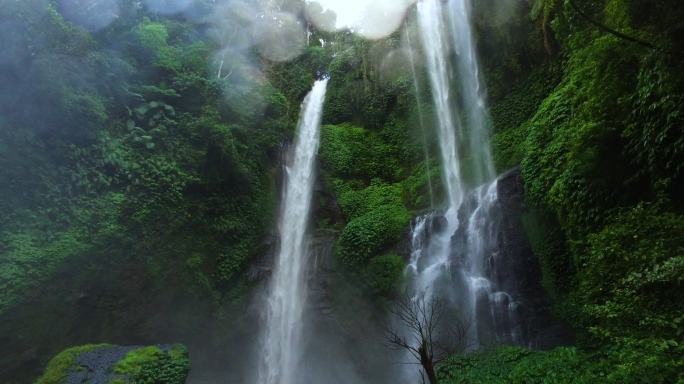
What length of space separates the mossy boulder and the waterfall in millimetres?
5475

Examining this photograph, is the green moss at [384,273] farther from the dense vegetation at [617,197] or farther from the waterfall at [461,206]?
the dense vegetation at [617,197]

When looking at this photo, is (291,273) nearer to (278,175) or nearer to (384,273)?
(384,273)

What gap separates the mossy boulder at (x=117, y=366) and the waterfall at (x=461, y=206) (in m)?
5.47

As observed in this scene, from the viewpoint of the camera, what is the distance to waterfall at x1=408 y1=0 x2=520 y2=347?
9.88m

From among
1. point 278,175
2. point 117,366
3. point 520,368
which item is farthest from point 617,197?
point 278,175

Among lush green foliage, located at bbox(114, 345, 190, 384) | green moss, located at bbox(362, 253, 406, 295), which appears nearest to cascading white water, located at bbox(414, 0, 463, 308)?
green moss, located at bbox(362, 253, 406, 295)

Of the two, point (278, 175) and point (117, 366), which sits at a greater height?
point (278, 175)

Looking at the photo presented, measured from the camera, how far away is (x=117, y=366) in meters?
7.97

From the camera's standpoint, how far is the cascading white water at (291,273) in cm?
1331

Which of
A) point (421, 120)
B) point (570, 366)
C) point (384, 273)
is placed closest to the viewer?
point (570, 366)

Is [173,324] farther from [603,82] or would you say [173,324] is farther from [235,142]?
[603,82]

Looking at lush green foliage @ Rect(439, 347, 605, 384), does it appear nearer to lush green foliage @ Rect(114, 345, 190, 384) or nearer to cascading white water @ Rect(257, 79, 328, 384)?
lush green foliage @ Rect(114, 345, 190, 384)

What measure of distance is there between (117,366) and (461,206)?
30.8 ft

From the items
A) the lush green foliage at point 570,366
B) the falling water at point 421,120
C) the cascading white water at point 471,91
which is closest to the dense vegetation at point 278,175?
the lush green foliage at point 570,366
